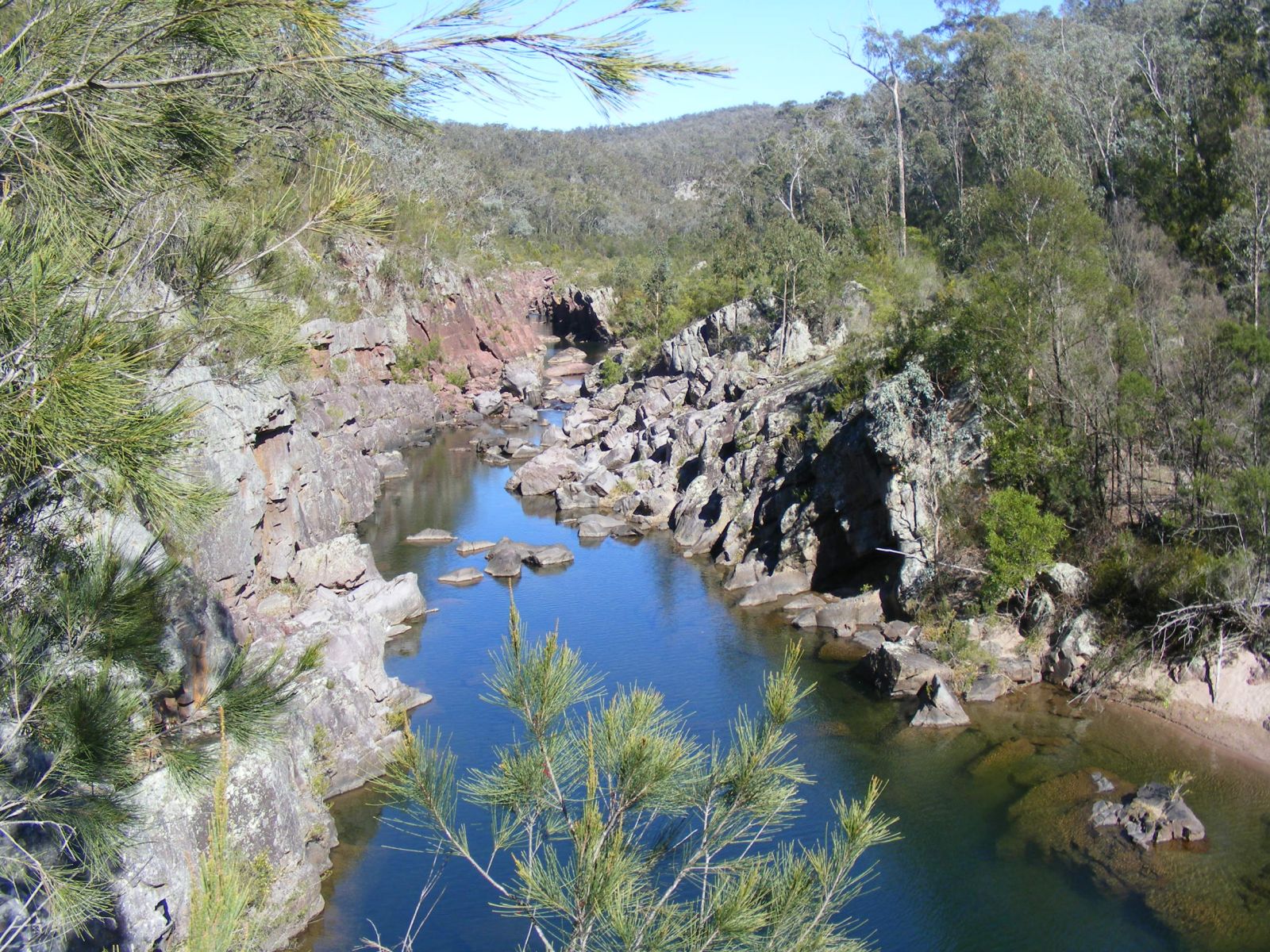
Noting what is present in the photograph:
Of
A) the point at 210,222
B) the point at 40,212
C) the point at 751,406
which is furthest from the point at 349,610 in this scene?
the point at 751,406

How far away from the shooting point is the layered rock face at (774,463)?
82.4 ft

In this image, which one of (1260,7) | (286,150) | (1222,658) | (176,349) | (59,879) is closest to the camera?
(59,879)

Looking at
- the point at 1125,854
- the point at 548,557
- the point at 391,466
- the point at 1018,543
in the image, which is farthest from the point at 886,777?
the point at 391,466

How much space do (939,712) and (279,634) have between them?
472 inches

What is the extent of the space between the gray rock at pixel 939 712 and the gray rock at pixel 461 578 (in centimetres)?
1258

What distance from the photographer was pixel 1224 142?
3080cm

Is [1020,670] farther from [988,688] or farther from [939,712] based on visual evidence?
[939,712]

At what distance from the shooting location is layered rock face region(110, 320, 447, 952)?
985 cm

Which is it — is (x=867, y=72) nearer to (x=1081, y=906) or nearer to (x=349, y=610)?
(x=349, y=610)

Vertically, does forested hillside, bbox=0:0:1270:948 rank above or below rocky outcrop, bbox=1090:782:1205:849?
above

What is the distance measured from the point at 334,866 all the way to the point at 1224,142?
31389mm

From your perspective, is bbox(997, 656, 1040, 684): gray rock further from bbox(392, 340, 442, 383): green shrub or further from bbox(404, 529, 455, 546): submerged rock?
bbox(392, 340, 442, 383): green shrub

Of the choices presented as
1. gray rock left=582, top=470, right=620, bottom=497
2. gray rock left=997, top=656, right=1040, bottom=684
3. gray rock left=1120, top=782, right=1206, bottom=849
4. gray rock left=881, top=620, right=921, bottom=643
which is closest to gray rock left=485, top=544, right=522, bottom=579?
gray rock left=582, top=470, right=620, bottom=497

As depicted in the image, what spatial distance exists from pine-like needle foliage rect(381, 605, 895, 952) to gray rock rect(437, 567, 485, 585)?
→ 20.3 m
